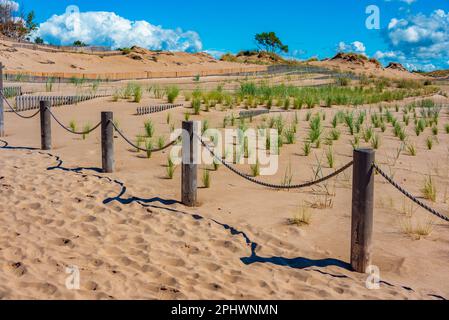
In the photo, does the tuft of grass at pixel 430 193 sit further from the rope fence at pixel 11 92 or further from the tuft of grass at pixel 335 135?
the rope fence at pixel 11 92

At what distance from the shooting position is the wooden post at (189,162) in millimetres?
5756

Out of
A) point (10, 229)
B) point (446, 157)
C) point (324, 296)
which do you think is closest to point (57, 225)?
point (10, 229)

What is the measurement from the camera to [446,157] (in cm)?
848

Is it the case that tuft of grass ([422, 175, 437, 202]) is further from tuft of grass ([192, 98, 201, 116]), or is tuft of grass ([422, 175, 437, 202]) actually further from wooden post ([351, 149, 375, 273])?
tuft of grass ([192, 98, 201, 116])

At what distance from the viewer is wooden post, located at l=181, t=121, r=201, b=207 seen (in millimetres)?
5756

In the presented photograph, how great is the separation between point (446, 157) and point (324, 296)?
19.0 ft

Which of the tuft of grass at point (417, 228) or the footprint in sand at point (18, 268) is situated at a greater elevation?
the tuft of grass at point (417, 228)

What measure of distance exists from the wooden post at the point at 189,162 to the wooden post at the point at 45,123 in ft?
13.4

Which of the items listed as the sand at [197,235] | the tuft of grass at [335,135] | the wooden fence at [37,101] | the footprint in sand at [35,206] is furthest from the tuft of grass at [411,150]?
the wooden fence at [37,101]

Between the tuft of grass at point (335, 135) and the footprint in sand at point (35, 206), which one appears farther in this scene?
the tuft of grass at point (335, 135)

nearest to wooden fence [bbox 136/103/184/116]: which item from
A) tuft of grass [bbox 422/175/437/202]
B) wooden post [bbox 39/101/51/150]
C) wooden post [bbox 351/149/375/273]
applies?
wooden post [bbox 39/101/51/150]

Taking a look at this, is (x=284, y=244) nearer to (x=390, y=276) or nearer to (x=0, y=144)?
(x=390, y=276)

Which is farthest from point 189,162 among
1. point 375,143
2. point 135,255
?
point 375,143

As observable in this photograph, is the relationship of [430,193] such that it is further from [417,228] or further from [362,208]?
[362,208]
